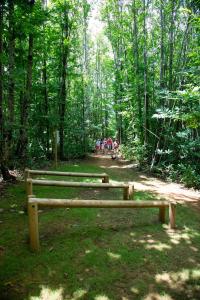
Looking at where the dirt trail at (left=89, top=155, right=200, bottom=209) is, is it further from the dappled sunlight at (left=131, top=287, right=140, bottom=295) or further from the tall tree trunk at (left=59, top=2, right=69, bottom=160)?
the tall tree trunk at (left=59, top=2, right=69, bottom=160)

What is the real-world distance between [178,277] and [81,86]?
51.3ft

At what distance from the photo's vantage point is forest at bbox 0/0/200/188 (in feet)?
26.9

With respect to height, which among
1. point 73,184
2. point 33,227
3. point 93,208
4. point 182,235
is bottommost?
point 182,235

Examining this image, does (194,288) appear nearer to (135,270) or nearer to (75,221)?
(135,270)

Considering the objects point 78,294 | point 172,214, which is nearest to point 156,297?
point 78,294

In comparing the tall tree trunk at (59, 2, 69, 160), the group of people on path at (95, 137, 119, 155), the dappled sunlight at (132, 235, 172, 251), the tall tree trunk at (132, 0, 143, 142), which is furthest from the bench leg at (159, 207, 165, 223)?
the group of people on path at (95, 137, 119, 155)

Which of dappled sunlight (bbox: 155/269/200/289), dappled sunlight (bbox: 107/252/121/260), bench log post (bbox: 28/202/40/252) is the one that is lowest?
dappled sunlight (bbox: 155/269/200/289)

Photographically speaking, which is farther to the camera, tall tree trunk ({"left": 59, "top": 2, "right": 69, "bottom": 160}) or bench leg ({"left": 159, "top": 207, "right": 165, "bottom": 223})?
tall tree trunk ({"left": 59, "top": 2, "right": 69, "bottom": 160})

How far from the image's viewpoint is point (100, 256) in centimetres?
382

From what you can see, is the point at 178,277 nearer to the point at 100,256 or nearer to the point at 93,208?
the point at 100,256

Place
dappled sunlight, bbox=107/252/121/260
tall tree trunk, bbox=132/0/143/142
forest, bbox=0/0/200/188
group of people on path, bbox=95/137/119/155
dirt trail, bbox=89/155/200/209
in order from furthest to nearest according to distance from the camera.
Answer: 1. group of people on path, bbox=95/137/119/155
2. tall tree trunk, bbox=132/0/143/142
3. forest, bbox=0/0/200/188
4. dirt trail, bbox=89/155/200/209
5. dappled sunlight, bbox=107/252/121/260

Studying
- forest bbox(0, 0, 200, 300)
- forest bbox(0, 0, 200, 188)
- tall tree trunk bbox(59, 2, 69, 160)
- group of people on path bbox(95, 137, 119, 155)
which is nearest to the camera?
forest bbox(0, 0, 200, 300)

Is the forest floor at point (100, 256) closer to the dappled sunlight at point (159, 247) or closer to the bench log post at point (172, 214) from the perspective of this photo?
the dappled sunlight at point (159, 247)

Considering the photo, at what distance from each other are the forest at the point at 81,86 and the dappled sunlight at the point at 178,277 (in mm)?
3832
